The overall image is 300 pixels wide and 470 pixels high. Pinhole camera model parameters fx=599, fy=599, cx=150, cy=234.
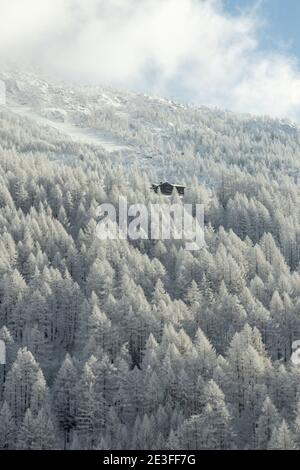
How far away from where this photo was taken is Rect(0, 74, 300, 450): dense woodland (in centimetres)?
8956

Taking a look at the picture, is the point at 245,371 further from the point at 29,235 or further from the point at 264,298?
the point at 29,235

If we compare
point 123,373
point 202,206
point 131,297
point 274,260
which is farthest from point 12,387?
Answer: point 202,206

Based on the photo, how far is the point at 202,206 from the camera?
187375 millimetres

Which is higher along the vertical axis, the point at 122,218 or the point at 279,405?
the point at 122,218

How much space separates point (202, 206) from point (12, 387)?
10219 centimetres

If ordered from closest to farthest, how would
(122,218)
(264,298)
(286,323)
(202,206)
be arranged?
(286,323) < (264,298) < (122,218) < (202,206)

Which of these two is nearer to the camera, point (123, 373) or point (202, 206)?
point (123, 373)

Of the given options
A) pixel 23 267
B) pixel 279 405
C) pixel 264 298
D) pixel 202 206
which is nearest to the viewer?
pixel 279 405

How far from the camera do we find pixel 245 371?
321 feet

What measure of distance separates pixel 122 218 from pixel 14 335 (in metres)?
59.0

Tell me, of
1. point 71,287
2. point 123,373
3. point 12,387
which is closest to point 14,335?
point 71,287

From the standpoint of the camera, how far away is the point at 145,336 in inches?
4562

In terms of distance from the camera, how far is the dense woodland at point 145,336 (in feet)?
294

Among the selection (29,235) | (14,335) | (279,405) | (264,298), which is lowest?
(279,405)
